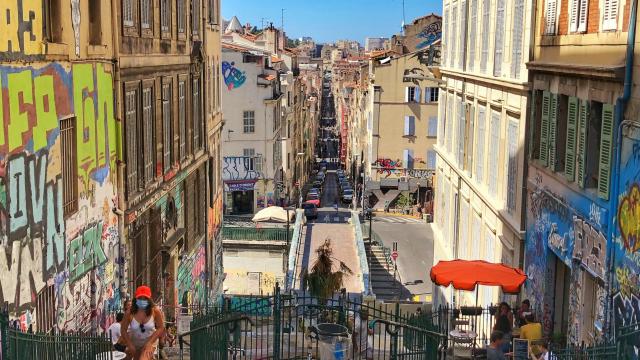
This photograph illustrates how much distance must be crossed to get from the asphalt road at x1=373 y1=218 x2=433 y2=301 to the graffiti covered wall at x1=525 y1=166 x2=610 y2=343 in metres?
20.3

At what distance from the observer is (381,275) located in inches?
1606

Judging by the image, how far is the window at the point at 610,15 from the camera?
13.2 meters

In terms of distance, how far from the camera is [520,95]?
61.0 feet

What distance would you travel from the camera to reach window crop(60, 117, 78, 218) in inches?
514

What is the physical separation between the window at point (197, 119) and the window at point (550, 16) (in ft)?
38.5

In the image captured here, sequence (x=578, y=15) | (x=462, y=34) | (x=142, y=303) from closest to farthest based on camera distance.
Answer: (x=142, y=303)
(x=578, y=15)
(x=462, y=34)

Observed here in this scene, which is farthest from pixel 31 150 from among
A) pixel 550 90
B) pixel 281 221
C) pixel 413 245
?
pixel 413 245

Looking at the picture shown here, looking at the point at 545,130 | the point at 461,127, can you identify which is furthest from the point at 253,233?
the point at 545,130

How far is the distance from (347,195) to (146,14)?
57257 millimetres

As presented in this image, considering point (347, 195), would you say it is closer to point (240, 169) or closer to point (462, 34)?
point (240, 169)

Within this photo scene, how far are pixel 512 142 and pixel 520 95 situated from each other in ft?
4.74

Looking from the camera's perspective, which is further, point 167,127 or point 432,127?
point 432,127

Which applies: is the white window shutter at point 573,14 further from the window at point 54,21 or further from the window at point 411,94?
the window at point 411,94

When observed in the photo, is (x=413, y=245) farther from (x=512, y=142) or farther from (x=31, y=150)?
(x=31, y=150)
